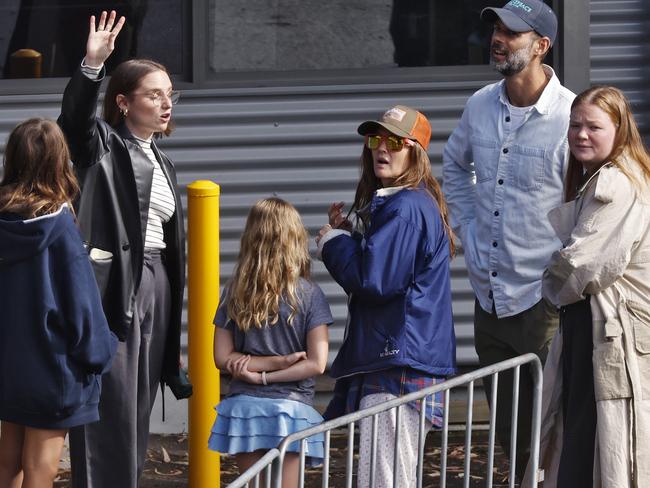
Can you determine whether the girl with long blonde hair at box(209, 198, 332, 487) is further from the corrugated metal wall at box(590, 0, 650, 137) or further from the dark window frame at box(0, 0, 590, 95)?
the corrugated metal wall at box(590, 0, 650, 137)

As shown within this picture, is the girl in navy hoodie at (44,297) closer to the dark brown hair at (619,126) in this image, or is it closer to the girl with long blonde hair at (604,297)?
the girl with long blonde hair at (604,297)

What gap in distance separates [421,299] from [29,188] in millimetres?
1555

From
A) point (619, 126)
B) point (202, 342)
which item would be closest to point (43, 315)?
point (202, 342)

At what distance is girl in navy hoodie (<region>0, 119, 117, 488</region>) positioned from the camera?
516cm

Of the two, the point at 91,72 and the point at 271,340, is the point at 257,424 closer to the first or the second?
the point at 271,340

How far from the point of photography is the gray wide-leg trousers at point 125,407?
5.79 m

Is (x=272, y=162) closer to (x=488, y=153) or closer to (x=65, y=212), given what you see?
(x=488, y=153)

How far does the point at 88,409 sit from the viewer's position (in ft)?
17.5

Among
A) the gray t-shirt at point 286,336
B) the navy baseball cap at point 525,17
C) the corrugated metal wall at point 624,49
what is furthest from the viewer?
the corrugated metal wall at point 624,49

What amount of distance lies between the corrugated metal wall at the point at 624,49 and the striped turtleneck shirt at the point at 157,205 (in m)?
3.20

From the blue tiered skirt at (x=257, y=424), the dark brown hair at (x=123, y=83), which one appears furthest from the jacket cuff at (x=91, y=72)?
the blue tiered skirt at (x=257, y=424)

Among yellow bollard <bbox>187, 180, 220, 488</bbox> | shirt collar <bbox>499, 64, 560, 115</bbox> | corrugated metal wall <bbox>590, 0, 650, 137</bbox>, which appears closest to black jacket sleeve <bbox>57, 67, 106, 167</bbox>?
yellow bollard <bbox>187, 180, 220, 488</bbox>

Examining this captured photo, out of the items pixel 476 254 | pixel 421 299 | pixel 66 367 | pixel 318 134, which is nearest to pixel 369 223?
pixel 421 299

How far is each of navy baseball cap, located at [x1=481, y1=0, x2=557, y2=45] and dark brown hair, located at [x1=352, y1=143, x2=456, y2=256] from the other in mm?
886
